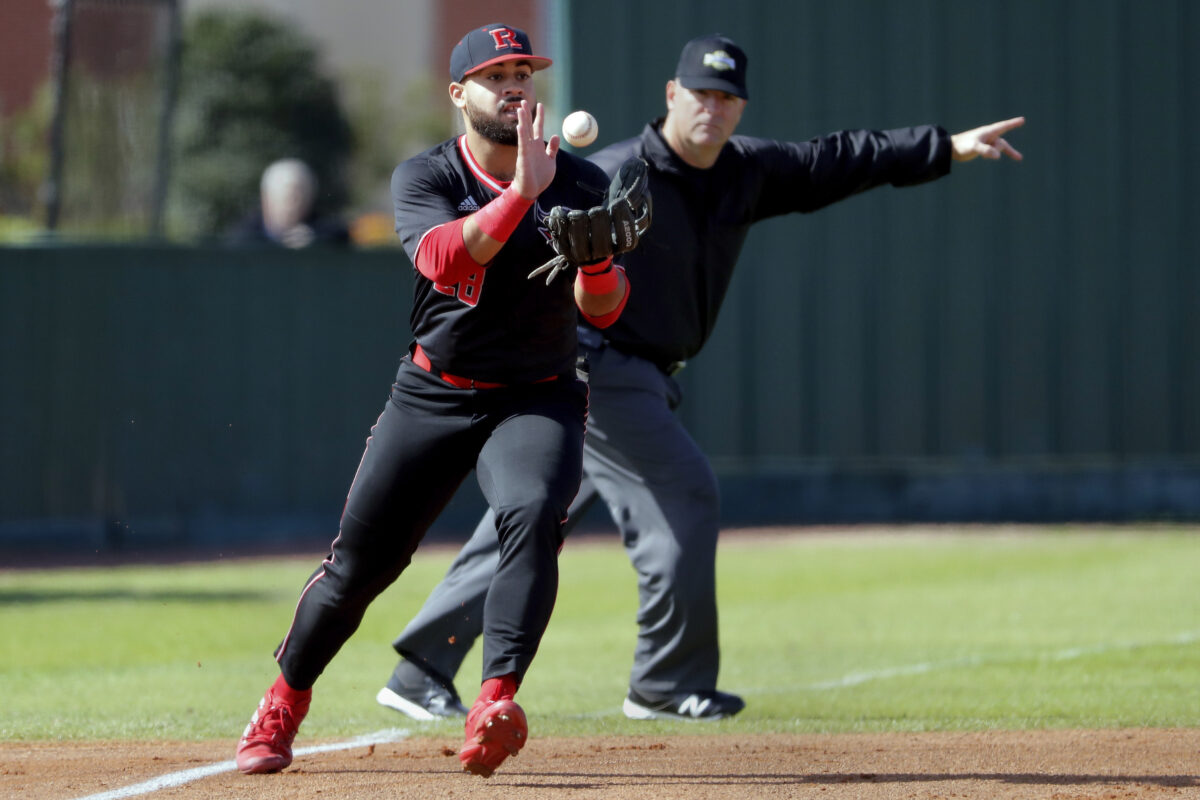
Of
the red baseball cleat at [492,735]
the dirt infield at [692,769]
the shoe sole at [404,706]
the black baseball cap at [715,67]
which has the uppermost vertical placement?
the black baseball cap at [715,67]

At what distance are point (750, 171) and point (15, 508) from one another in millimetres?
8316

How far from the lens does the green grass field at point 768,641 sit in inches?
244

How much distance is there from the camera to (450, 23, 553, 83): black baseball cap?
15.4 ft

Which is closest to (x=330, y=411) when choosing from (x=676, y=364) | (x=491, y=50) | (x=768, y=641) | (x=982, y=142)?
(x=768, y=641)

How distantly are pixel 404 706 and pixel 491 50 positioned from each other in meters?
2.63

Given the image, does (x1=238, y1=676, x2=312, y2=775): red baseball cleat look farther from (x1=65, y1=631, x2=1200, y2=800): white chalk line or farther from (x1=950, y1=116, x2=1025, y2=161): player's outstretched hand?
(x1=950, y1=116, x2=1025, y2=161): player's outstretched hand

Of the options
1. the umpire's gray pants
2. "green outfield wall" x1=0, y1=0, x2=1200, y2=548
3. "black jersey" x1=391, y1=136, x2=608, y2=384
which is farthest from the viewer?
"green outfield wall" x1=0, y1=0, x2=1200, y2=548

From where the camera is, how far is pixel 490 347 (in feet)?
15.7

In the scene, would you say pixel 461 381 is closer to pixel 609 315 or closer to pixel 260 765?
pixel 609 315

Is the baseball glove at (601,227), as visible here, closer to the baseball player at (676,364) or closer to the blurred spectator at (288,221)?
the baseball player at (676,364)

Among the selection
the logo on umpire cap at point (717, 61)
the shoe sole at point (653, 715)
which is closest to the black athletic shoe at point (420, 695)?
the shoe sole at point (653, 715)

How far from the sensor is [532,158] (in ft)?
14.3

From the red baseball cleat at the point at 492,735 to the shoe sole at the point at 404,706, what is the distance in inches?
68.0

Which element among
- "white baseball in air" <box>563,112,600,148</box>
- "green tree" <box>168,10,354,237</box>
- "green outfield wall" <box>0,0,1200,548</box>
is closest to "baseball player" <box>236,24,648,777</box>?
"white baseball in air" <box>563,112,600,148</box>
